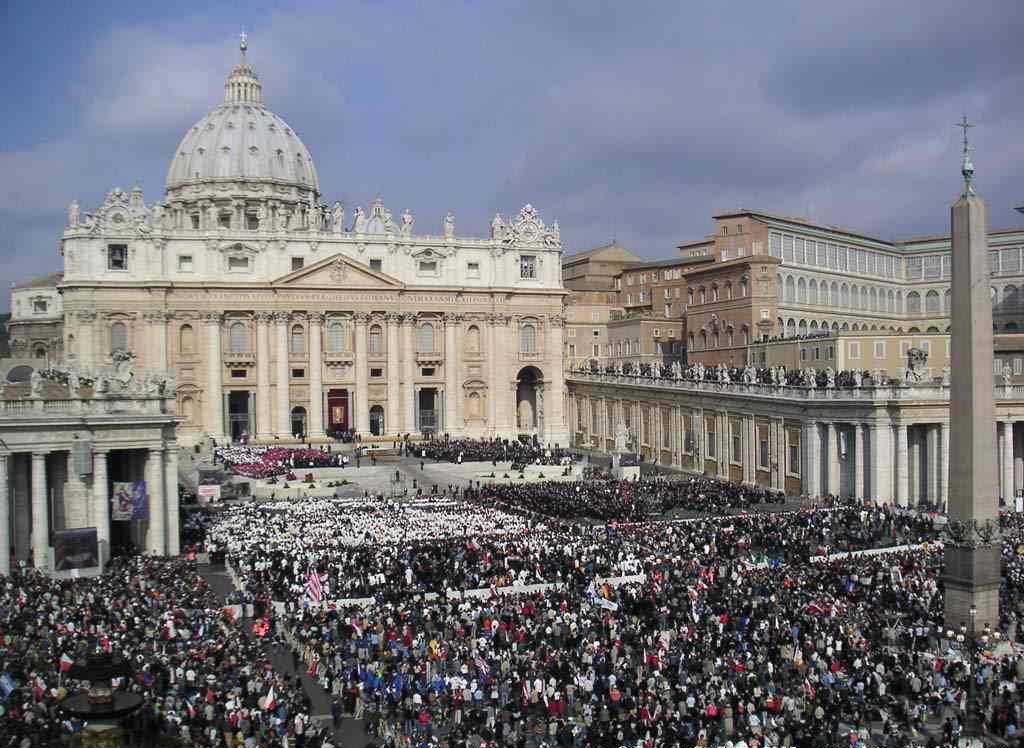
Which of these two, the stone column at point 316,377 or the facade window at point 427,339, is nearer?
the stone column at point 316,377

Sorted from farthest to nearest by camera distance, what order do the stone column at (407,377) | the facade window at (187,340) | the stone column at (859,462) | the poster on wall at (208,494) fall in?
the stone column at (407,377) < the facade window at (187,340) < the poster on wall at (208,494) < the stone column at (859,462)

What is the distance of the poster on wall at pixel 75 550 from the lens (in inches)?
1387

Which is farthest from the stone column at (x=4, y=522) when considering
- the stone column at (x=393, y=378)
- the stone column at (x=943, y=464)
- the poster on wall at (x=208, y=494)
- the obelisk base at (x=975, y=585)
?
the stone column at (x=393, y=378)

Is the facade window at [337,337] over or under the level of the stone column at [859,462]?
over

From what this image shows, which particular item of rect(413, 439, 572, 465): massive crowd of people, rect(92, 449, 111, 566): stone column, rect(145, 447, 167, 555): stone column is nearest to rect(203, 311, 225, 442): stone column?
rect(413, 439, 572, 465): massive crowd of people

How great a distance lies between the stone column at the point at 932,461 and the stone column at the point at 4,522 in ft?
119

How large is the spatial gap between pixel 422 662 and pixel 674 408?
46145 mm

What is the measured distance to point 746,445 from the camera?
5897cm

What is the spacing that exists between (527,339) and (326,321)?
54.2ft

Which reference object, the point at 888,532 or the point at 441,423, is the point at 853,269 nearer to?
the point at 441,423

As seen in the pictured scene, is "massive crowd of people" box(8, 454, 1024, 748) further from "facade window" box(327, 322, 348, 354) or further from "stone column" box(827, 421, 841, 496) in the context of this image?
"facade window" box(327, 322, 348, 354)

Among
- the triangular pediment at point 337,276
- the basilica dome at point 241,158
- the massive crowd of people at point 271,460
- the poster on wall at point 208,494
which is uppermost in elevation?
the basilica dome at point 241,158

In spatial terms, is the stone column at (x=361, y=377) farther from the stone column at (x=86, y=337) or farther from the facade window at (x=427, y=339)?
the stone column at (x=86, y=337)

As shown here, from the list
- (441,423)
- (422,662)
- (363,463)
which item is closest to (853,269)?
(441,423)
